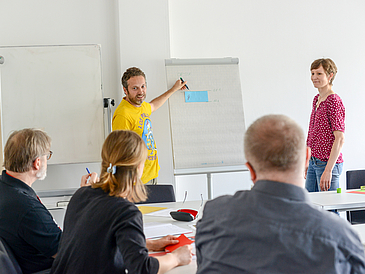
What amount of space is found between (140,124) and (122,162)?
1669 millimetres

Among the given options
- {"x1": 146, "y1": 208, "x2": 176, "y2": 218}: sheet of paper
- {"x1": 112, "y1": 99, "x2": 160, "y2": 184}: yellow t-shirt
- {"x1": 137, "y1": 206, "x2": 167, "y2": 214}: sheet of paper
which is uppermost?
{"x1": 112, "y1": 99, "x2": 160, "y2": 184}: yellow t-shirt

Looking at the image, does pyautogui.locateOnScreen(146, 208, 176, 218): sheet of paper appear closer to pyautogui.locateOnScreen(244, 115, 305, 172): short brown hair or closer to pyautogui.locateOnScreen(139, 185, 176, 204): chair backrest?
pyautogui.locateOnScreen(139, 185, 176, 204): chair backrest

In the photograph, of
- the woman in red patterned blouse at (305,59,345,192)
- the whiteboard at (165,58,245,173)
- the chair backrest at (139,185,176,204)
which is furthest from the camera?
the whiteboard at (165,58,245,173)

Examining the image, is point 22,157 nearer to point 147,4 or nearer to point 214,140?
point 214,140

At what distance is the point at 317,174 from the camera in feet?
9.55

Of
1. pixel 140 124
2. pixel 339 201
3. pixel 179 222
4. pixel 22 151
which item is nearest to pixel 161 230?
pixel 179 222

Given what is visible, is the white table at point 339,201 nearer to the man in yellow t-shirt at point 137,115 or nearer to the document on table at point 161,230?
the document on table at point 161,230

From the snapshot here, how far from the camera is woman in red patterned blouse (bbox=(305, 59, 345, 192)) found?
9.15 feet

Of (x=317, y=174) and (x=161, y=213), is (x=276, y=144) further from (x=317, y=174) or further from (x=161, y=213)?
(x=317, y=174)

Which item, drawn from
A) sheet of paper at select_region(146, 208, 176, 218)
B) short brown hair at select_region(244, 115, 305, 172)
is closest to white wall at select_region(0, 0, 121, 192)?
sheet of paper at select_region(146, 208, 176, 218)

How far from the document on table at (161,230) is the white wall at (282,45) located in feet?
7.23

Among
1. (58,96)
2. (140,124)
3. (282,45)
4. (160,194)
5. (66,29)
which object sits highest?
(66,29)

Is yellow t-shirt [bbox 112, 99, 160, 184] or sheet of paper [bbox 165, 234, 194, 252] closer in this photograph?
sheet of paper [bbox 165, 234, 194, 252]

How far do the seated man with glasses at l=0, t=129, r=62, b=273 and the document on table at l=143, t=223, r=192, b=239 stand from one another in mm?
429
